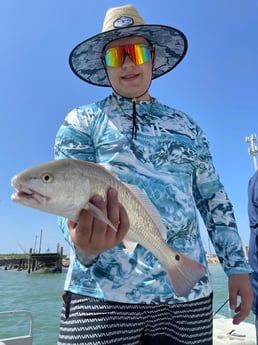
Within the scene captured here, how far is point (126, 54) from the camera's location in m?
1.95

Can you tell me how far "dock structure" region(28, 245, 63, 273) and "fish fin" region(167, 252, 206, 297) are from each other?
5428cm

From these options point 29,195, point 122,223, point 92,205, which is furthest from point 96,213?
point 29,195

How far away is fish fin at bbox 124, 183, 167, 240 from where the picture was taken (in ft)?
4.84

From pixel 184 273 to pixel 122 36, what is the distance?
146 cm

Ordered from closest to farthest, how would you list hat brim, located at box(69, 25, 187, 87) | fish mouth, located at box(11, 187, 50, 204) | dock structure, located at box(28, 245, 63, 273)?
1. fish mouth, located at box(11, 187, 50, 204)
2. hat brim, located at box(69, 25, 187, 87)
3. dock structure, located at box(28, 245, 63, 273)

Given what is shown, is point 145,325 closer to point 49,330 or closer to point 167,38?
point 167,38

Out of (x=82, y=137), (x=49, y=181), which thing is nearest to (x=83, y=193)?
(x=49, y=181)

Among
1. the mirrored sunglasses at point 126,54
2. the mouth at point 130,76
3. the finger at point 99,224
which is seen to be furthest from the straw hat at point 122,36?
the finger at point 99,224

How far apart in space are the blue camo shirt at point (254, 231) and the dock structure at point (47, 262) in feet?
174

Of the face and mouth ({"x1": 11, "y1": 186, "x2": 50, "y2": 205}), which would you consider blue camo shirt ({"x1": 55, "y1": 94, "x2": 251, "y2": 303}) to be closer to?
the face

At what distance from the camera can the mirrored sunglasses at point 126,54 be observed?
1.95 m

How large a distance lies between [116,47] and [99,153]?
70cm

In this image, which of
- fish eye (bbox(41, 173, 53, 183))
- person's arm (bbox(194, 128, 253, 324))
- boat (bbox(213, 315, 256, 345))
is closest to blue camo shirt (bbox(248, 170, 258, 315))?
person's arm (bbox(194, 128, 253, 324))

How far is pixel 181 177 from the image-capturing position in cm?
179
